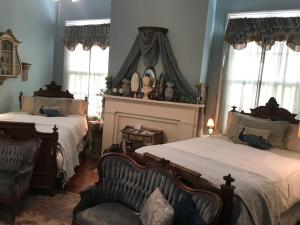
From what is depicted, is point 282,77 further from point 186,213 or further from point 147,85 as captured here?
point 186,213

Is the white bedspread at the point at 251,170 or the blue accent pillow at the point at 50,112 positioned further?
the blue accent pillow at the point at 50,112

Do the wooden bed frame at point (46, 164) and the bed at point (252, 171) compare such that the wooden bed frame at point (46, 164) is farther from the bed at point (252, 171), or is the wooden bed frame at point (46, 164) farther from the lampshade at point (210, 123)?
the lampshade at point (210, 123)

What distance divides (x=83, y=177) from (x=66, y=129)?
76cm

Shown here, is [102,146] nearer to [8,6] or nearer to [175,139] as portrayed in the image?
[175,139]

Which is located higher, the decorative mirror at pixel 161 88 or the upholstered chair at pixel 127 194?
the decorative mirror at pixel 161 88

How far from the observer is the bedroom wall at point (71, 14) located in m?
5.72

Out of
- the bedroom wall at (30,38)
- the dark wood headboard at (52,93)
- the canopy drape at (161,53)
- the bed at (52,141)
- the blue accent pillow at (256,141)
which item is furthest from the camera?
the dark wood headboard at (52,93)

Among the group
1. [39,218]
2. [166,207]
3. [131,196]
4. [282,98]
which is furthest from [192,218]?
[282,98]

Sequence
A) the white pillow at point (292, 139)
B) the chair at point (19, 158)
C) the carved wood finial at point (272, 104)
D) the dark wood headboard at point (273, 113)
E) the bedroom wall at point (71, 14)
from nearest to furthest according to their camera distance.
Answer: the chair at point (19, 158)
the white pillow at point (292, 139)
the dark wood headboard at point (273, 113)
the carved wood finial at point (272, 104)
the bedroom wall at point (71, 14)

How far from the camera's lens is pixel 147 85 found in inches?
187

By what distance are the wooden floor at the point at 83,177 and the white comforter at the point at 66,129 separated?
0.59ft

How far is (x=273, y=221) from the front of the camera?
91.7 inches

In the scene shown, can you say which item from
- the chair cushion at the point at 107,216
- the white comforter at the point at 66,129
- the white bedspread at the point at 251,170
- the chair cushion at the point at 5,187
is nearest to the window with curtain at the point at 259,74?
the white bedspread at the point at 251,170

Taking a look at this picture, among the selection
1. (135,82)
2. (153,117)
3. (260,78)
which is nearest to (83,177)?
(153,117)
